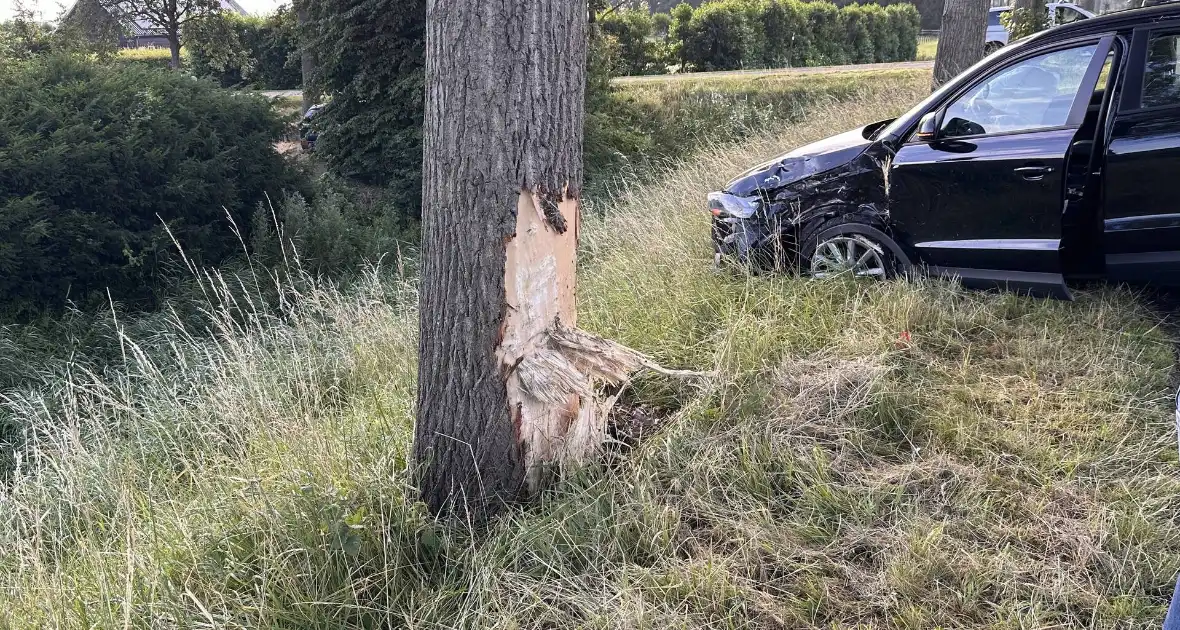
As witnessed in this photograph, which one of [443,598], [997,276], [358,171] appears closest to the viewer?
[443,598]

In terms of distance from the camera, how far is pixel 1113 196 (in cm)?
427

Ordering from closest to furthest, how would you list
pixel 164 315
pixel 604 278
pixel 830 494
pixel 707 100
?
pixel 830 494, pixel 604 278, pixel 164 315, pixel 707 100

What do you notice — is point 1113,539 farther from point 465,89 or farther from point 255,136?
point 255,136

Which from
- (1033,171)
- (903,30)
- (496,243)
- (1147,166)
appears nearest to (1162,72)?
(1147,166)

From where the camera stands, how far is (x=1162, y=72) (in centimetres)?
428

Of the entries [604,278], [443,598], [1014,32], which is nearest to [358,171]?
[604,278]

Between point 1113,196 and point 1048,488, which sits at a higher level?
point 1113,196

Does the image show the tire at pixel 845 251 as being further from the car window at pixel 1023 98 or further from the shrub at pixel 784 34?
the shrub at pixel 784 34

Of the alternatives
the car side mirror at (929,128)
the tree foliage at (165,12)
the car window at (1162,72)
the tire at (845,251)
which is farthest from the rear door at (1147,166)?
the tree foliage at (165,12)

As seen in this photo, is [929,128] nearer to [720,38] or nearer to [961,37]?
[961,37]

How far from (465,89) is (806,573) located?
1998mm

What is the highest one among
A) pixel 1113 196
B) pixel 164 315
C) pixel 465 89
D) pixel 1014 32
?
pixel 1014 32

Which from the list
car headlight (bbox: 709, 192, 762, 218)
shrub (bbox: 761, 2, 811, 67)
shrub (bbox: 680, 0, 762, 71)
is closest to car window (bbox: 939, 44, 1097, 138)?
car headlight (bbox: 709, 192, 762, 218)

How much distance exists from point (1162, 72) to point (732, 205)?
7.96ft
